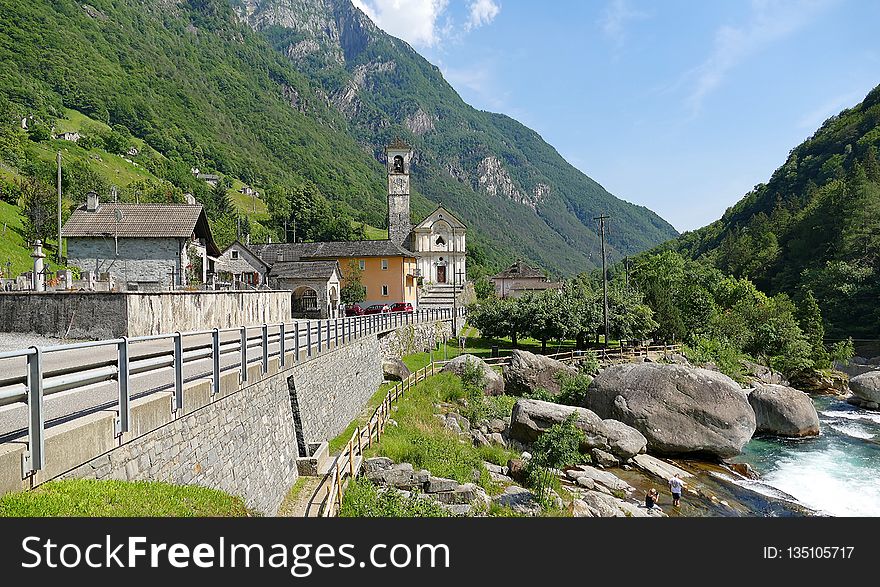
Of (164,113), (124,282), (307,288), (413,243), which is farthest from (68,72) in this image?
(124,282)

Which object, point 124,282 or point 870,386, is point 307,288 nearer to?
point 124,282

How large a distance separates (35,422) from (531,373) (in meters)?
34.7

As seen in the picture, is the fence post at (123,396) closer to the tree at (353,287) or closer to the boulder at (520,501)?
the boulder at (520,501)

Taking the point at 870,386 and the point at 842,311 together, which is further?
the point at 842,311

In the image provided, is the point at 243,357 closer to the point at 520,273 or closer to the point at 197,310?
the point at 197,310

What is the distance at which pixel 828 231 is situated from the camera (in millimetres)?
80688

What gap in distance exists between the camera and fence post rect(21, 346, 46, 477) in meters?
4.84

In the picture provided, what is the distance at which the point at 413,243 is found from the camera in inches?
2970

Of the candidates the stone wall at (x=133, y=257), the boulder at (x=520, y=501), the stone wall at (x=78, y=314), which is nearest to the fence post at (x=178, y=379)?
the stone wall at (x=78, y=314)

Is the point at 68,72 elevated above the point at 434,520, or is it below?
above

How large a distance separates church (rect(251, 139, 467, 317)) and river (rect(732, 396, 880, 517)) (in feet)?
95.9

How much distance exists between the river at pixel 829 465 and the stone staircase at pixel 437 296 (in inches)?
1610

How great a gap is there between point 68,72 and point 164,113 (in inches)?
1037

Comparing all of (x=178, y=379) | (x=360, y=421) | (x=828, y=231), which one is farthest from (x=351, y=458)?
(x=828, y=231)
